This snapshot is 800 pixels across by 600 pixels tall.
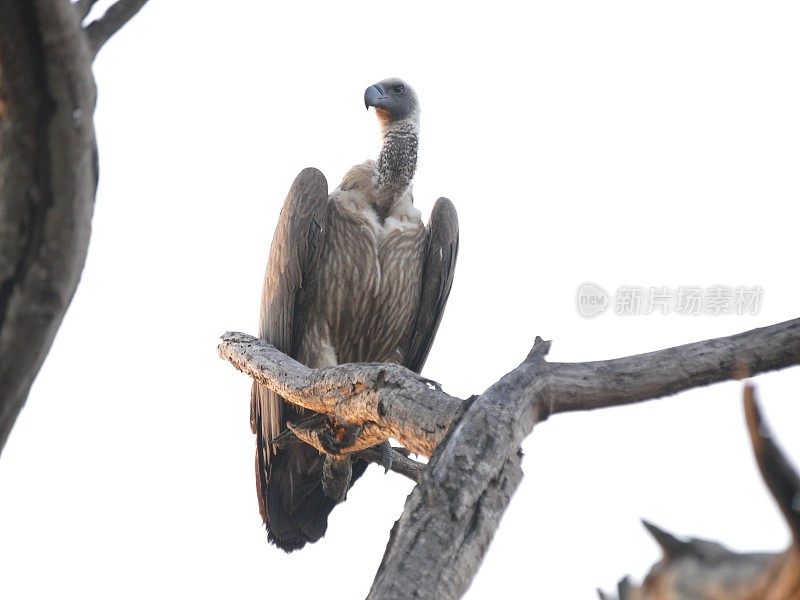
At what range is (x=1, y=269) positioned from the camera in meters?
2.00

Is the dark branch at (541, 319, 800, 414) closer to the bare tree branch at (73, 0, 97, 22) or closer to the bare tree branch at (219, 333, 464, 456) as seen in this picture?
the bare tree branch at (219, 333, 464, 456)

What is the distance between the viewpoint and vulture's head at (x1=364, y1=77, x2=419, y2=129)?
7690mm

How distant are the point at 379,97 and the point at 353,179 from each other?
32.3 inches

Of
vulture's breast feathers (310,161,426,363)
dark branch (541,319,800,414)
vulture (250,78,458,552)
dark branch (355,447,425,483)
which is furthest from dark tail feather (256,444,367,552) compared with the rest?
dark branch (541,319,800,414)

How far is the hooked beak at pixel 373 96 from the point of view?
7672mm

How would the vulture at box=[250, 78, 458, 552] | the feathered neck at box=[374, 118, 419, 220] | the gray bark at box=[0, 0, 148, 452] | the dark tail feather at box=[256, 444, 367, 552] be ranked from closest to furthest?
1. the gray bark at box=[0, 0, 148, 452]
2. the dark tail feather at box=[256, 444, 367, 552]
3. the vulture at box=[250, 78, 458, 552]
4. the feathered neck at box=[374, 118, 419, 220]

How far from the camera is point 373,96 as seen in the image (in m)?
7.69

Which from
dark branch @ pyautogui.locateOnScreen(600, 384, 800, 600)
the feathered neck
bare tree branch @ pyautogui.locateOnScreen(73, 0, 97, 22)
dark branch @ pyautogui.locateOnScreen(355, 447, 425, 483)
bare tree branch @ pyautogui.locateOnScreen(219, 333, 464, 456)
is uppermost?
the feathered neck

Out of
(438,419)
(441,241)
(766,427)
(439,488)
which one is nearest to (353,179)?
(441,241)

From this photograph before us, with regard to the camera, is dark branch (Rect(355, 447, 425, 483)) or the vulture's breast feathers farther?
the vulture's breast feathers

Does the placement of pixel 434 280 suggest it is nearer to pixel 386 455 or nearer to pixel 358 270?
pixel 358 270

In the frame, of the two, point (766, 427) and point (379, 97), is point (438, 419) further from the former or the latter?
point (379, 97)

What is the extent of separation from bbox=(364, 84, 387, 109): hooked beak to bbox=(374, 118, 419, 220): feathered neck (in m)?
0.33

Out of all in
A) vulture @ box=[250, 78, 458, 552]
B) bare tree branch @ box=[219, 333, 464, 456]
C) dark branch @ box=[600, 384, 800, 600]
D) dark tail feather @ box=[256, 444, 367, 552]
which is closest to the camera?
dark branch @ box=[600, 384, 800, 600]
